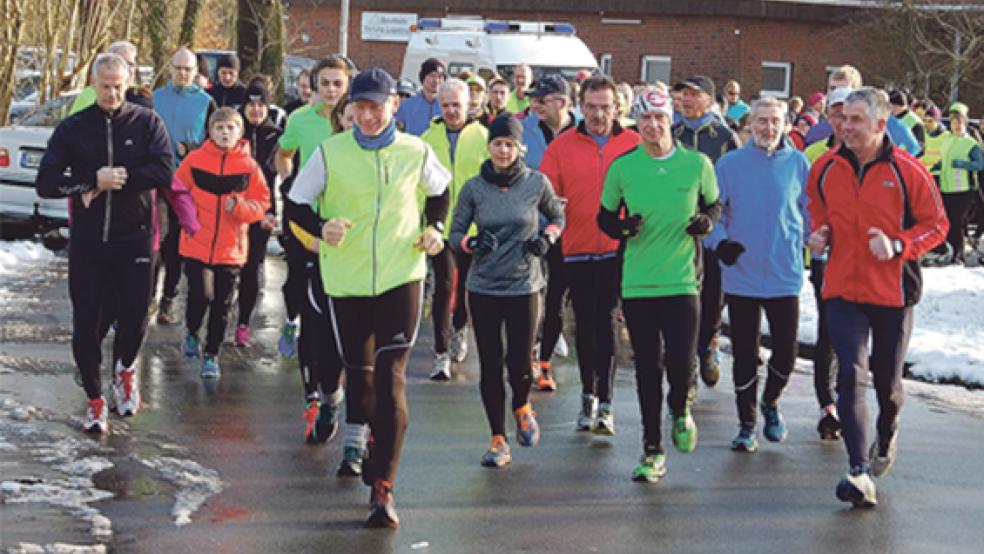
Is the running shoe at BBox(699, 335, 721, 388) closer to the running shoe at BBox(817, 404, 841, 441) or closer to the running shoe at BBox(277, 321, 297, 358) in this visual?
the running shoe at BBox(817, 404, 841, 441)

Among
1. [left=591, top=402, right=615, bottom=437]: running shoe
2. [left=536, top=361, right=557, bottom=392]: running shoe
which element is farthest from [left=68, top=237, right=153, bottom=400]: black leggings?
[left=536, top=361, right=557, bottom=392]: running shoe

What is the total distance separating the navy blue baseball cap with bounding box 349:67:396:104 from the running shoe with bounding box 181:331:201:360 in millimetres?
4345

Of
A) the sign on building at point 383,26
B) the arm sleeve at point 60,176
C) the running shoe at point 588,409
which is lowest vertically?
the running shoe at point 588,409

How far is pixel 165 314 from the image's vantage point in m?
13.3

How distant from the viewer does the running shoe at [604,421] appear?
9539 millimetres

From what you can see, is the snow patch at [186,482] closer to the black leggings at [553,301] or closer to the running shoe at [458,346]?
the black leggings at [553,301]

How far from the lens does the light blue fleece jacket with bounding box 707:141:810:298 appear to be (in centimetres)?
912

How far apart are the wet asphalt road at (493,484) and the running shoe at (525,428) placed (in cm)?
8

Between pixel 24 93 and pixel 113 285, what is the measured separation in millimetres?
23204

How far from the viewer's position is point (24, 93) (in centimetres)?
3139

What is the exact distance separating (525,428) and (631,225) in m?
1.33

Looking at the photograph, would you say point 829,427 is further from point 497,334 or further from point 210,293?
point 210,293

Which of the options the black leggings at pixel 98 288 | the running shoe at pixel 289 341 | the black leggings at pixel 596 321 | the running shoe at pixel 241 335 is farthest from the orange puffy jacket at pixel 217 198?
the black leggings at pixel 596 321

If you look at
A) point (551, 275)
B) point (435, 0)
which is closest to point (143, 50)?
point (435, 0)
